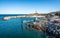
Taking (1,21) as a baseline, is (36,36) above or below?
below

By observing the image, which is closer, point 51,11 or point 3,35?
point 3,35

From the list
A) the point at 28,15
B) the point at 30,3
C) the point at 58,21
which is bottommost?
the point at 58,21

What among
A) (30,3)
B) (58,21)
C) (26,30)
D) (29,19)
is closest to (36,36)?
(26,30)

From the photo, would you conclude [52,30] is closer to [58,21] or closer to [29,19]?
[58,21]

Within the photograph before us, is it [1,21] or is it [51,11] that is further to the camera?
[51,11]

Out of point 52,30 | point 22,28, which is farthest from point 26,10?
point 52,30

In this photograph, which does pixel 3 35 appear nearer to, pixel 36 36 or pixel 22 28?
pixel 22 28
